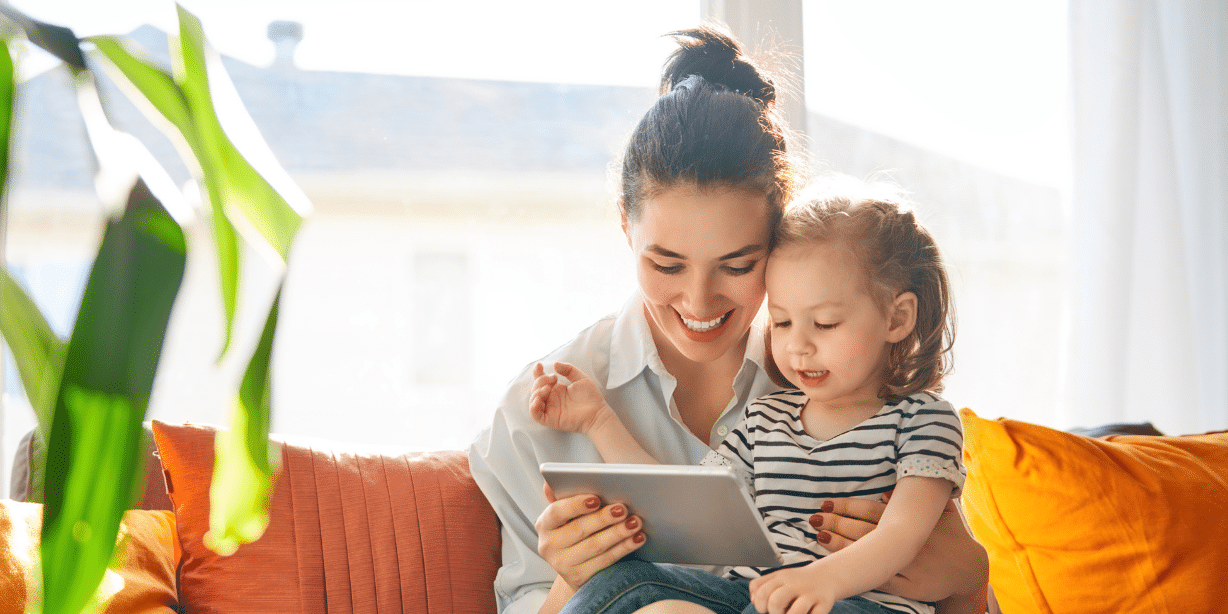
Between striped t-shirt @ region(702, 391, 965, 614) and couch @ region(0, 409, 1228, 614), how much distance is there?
37cm

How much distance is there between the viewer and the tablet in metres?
0.88

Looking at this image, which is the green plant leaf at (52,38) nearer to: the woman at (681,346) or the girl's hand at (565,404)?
the woman at (681,346)

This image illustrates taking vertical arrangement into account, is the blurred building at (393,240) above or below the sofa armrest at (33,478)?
above

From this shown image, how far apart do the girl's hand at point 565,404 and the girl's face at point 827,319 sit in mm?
302

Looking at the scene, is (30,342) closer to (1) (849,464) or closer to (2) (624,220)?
(1) (849,464)

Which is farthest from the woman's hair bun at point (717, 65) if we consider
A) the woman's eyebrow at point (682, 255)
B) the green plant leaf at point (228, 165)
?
the green plant leaf at point (228, 165)

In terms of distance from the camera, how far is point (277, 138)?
1963mm

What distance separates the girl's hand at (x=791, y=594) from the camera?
35.4 inches

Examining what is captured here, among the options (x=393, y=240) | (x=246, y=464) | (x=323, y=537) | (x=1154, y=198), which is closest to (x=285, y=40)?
(x=393, y=240)

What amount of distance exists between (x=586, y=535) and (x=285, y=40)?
1443mm

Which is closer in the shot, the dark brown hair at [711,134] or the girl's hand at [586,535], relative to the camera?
the girl's hand at [586,535]

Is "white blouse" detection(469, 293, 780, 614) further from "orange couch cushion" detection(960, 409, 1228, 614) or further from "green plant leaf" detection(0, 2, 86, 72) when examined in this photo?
"green plant leaf" detection(0, 2, 86, 72)

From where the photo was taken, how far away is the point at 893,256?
117 centimetres

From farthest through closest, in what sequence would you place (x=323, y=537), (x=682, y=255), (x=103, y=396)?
(x=323, y=537) < (x=682, y=255) < (x=103, y=396)
